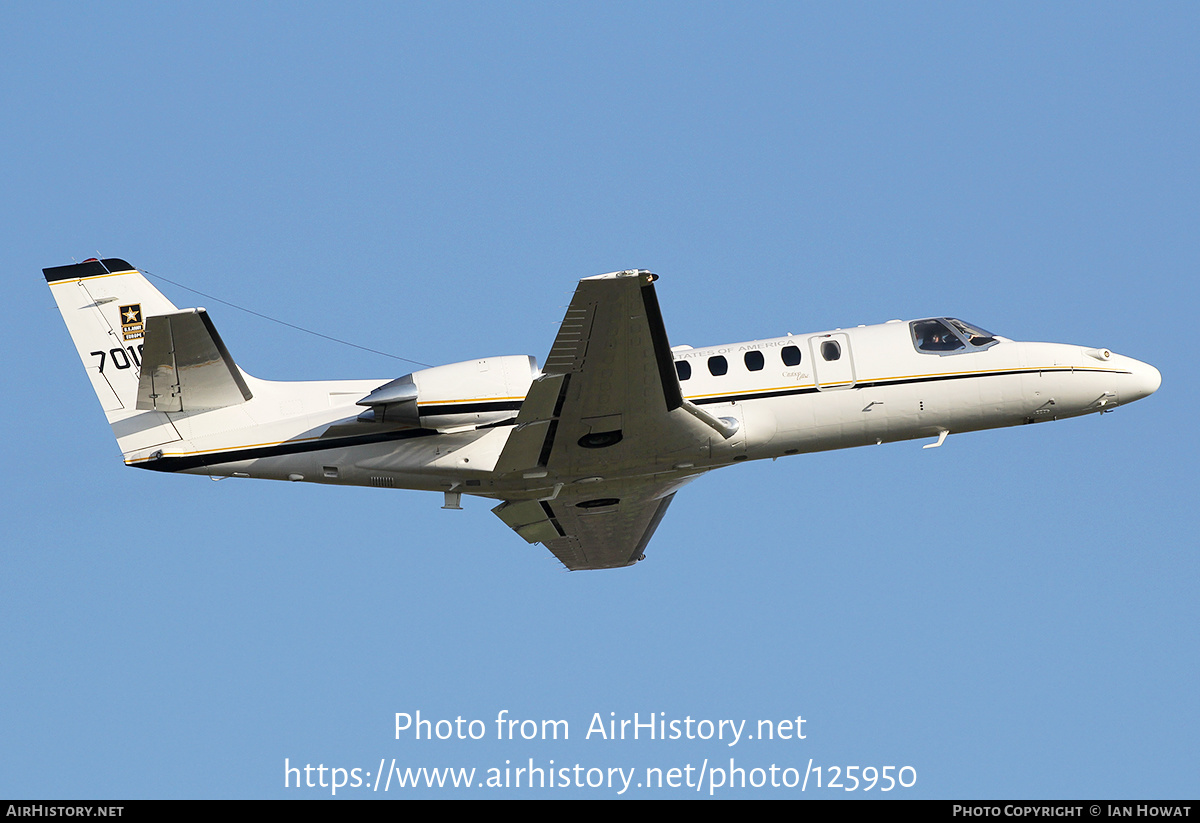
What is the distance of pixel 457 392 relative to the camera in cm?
2069

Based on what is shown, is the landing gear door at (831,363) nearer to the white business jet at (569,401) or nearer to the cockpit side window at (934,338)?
the white business jet at (569,401)

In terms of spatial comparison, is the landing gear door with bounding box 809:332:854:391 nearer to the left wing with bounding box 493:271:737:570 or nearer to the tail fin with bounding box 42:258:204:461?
the left wing with bounding box 493:271:737:570

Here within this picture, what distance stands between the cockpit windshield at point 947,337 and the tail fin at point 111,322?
14146 millimetres

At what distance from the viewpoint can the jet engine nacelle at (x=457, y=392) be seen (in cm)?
2070

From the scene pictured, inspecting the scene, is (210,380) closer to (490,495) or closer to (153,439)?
(153,439)

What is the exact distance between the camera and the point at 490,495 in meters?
23.4

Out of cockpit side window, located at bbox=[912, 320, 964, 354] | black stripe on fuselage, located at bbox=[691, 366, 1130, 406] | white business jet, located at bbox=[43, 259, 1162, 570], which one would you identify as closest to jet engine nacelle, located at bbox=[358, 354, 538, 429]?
white business jet, located at bbox=[43, 259, 1162, 570]

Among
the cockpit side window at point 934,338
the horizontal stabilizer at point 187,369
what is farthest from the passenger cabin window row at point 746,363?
the horizontal stabilizer at point 187,369

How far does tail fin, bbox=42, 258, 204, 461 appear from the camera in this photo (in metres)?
22.3

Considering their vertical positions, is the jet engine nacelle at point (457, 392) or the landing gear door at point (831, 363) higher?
the landing gear door at point (831, 363)

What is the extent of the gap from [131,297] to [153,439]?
2923 mm
